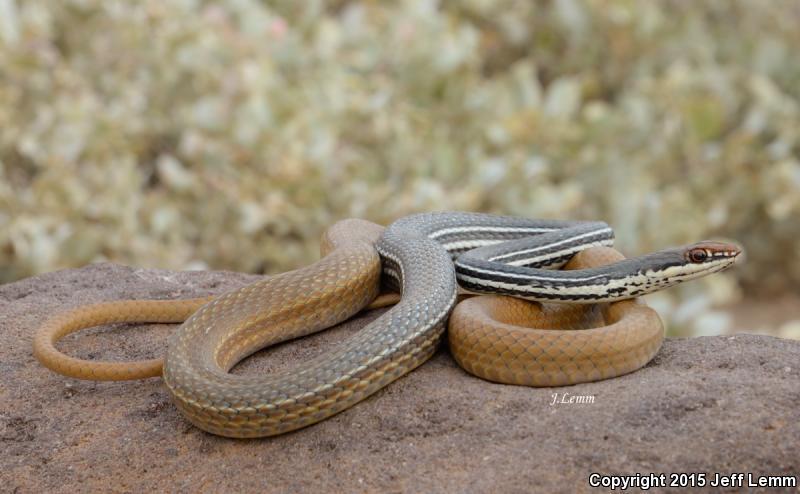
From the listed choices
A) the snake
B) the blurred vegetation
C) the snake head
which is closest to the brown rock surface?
the snake

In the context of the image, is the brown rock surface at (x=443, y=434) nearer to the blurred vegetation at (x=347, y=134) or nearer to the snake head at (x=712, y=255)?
the snake head at (x=712, y=255)

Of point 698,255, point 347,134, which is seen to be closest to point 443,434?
point 698,255

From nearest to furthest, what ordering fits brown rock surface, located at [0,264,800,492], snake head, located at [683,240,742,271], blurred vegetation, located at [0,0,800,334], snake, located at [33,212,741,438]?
brown rock surface, located at [0,264,800,492]
snake, located at [33,212,741,438]
snake head, located at [683,240,742,271]
blurred vegetation, located at [0,0,800,334]

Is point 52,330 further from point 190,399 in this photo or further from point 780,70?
point 780,70

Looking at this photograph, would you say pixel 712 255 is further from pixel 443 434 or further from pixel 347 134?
pixel 347 134

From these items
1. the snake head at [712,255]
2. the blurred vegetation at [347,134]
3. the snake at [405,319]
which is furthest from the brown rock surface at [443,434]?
the blurred vegetation at [347,134]

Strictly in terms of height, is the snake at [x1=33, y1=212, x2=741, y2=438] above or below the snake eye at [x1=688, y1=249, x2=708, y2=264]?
below

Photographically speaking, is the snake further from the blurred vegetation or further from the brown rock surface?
the blurred vegetation
